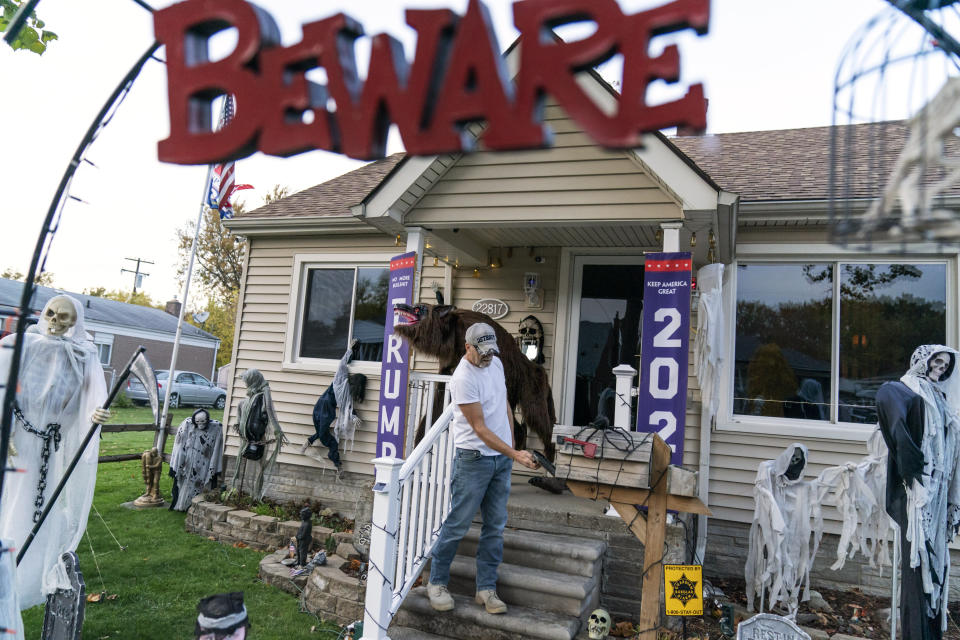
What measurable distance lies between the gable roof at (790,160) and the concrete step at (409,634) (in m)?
4.94

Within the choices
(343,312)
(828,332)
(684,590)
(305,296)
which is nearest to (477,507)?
(684,590)

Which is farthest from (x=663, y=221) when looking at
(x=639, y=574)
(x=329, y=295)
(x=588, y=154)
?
(x=329, y=295)

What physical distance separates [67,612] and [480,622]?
2.39 m

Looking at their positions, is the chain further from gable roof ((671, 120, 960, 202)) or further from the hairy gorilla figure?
gable roof ((671, 120, 960, 202))

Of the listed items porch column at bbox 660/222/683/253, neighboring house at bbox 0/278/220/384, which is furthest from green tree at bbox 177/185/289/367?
porch column at bbox 660/222/683/253

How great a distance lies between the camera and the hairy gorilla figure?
556cm

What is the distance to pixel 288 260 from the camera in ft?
27.8

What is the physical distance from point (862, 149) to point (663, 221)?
178 inches

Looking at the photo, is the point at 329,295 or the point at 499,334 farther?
the point at 329,295

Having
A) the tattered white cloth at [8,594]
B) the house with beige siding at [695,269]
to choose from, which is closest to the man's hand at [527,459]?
the house with beige siding at [695,269]

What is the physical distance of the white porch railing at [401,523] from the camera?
12.1 ft

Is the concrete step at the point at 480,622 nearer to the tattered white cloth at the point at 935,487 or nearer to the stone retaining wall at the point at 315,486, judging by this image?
the tattered white cloth at the point at 935,487

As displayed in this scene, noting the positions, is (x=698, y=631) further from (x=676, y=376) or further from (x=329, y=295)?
(x=329, y=295)

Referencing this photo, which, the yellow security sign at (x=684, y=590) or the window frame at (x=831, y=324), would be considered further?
the window frame at (x=831, y=324)
